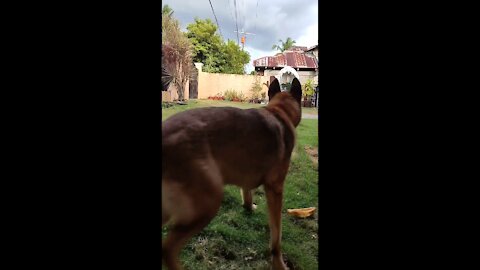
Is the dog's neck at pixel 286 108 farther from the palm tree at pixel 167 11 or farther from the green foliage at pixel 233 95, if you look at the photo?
the palm tree at pixel 167 11

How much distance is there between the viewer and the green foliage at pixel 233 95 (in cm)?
161

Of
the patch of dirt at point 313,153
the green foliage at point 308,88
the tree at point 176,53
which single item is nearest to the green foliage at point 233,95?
the tree at point 176,53

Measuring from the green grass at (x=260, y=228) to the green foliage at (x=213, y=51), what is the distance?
270 mm

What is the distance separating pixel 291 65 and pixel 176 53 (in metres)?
0.67

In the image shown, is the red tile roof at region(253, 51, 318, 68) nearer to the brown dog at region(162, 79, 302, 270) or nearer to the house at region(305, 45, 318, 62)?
the house at region(305, 45, 318, 62)

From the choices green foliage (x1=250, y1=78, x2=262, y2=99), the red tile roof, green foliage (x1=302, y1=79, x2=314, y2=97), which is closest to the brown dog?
green foliage (x1=250, y1=78, x2=262, y2=99)

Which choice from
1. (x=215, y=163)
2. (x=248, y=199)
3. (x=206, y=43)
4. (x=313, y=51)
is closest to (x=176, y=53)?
(x=206, y=43)

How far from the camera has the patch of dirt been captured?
1.52 m

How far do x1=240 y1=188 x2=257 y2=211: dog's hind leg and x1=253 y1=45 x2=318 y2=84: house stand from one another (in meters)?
0.66

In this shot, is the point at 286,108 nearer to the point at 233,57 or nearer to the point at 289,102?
the point at 289,102
